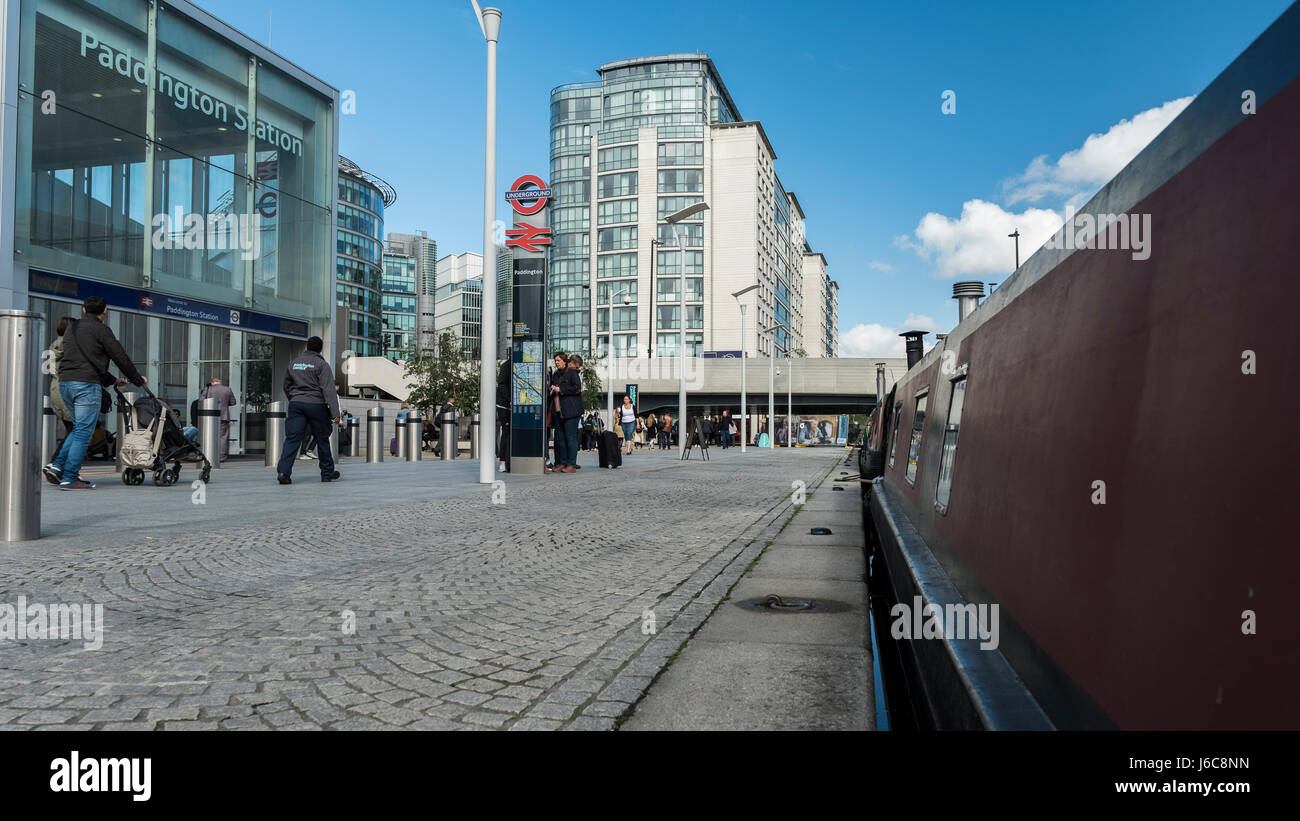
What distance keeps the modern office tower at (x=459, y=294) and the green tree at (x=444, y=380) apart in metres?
80.1

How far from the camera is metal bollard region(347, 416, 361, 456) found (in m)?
26.3

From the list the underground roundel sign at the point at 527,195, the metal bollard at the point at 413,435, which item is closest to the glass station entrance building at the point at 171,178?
the metal bollard at the point at 413,435

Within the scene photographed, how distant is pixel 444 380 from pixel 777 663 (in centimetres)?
4039

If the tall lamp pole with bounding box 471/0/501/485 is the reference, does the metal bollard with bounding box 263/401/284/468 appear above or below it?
below

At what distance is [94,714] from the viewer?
8.76 feet

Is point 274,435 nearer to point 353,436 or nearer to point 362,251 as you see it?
point 353,436

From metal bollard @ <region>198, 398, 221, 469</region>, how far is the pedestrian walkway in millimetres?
12204

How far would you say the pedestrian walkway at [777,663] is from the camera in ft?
8.80

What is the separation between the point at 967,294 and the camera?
944 centimetres

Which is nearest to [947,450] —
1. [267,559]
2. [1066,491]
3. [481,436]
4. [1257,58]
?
[1066,491]

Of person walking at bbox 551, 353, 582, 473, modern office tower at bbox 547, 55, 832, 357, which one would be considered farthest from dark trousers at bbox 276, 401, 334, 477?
modern office tower at bbox 547, 55, 832, 357

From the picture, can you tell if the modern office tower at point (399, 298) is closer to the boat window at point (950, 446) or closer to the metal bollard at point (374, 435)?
the metal bollard at point (374, 435)

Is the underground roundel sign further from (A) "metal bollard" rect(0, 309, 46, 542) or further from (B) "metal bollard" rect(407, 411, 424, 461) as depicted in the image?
(A) "metal bollard" rect(0, 309, 46, 542)

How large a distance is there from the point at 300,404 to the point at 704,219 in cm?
8312
